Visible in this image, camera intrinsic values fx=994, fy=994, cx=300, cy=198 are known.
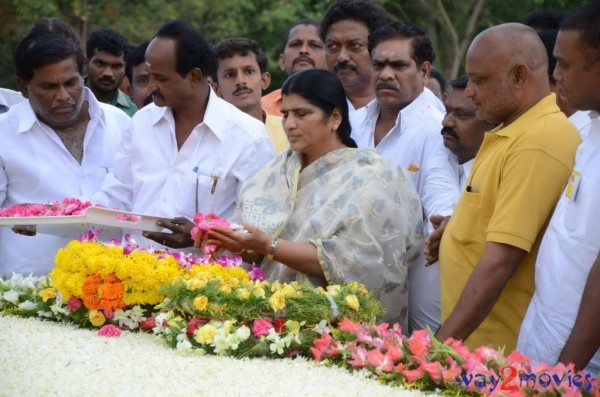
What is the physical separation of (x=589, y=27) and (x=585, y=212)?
75cm

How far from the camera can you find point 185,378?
157 inches

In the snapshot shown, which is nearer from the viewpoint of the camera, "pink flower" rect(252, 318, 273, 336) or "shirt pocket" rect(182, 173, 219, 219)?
"pink flower" rect(252, 318, 273, 336)

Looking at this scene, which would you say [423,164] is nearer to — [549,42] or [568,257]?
[549,42]

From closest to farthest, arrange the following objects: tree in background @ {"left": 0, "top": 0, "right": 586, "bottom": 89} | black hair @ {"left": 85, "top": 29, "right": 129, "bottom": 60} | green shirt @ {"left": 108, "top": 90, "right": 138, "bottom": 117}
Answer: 1. green shirt @ {"left": 108, "top": 90, "right": 138, "bottom": 117}
2. black hair @ {"left": 85, "top": 29, "right": 129, "bottom": 60}
3. tree in background @ {"left": 0, "top": 0, "right": 586, "bottom": 89}

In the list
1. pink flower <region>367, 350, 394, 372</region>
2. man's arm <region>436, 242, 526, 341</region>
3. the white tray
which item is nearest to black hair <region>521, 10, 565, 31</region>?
man's arm <region>436, 242, 526, 341</region>

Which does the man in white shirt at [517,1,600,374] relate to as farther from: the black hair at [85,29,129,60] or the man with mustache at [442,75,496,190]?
the black hair at [85,29,129,60]

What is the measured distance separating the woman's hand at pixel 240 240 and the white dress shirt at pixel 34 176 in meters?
1.46

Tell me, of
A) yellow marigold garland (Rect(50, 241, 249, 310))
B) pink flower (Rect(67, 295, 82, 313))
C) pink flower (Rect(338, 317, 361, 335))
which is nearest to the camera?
pink flower (Rect(338, 317, 361, 335))

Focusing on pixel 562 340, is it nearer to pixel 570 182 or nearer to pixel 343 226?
pixel 570 182

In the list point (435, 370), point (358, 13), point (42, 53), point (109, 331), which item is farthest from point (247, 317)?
point (358, 13)

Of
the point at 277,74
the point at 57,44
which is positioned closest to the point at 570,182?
the point at 57,44

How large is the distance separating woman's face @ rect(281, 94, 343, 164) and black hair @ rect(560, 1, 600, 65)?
1.68 meters

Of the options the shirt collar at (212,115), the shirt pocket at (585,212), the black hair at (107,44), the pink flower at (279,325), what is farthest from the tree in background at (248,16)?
the shirt pocket at (585,212)

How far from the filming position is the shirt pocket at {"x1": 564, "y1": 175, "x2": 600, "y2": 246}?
384 cm
